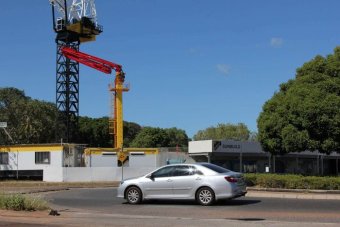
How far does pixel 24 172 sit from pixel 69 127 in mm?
23885

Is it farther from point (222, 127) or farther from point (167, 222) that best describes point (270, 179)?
point (222, 127)

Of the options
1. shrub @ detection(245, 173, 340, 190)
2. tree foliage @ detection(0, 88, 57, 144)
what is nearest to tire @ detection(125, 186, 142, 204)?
shrub @ detection(245, 173, 340, 190)

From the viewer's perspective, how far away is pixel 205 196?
61.4ft

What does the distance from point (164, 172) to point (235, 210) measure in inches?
137

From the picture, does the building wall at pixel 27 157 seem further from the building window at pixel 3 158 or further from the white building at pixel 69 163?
the building window at pixel 3 158

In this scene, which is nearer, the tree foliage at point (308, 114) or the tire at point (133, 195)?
the tire at point (133, 195)

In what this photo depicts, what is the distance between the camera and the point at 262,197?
73.9 ft

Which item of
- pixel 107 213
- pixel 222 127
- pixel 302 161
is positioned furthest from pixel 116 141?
pixel 107 213

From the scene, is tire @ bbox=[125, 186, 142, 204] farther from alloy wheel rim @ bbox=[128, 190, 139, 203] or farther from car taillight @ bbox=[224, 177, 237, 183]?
car taillight @ bbox=[224, 177, 237, 183]

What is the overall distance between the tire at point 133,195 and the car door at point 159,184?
10.9 inches

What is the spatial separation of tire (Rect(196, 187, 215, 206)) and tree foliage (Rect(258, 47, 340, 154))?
30.5 feet

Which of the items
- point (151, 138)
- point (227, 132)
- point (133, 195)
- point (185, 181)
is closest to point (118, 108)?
point (151, 138)

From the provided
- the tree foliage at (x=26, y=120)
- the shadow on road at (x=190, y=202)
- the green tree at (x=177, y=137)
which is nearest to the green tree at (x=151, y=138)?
the green tree at (x=177, y=137)

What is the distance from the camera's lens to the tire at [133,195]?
19953 millimetres
